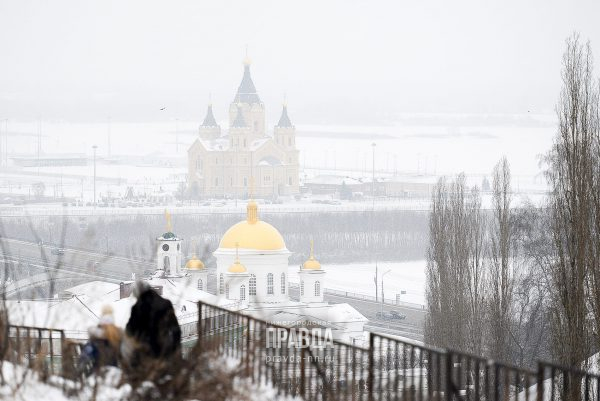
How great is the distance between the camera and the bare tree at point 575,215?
18812mm

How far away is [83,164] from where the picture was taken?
177m

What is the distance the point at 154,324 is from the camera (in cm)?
957

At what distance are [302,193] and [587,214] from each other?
12208 centimetres

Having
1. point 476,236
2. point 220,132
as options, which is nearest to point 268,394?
point 476,236

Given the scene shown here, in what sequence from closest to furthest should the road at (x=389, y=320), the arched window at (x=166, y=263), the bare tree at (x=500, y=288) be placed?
the bare tree at (x=500, y=288) → the arched window at (x=166, y=263) → the road at (x=389, y=320)

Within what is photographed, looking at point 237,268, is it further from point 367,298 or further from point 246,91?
point 246,91

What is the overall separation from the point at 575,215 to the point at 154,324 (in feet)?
35.3

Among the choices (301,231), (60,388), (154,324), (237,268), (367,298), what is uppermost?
(154,324)

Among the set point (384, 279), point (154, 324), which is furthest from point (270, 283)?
point (154, 324)

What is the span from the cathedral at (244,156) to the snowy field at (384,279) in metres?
43.8

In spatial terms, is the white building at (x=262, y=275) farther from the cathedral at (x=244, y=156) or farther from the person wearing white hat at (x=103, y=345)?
the cathedral at (x=244, y=156)

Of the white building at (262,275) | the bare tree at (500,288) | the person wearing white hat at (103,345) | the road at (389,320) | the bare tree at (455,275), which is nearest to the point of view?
the person wearing white hat at (103,345)

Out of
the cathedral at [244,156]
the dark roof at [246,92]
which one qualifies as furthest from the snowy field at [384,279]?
the dark roof at [246,92]

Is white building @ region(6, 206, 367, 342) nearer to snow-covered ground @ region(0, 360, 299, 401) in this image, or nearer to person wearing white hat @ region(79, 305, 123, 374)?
snow-covered ground @ region(0, 360, 299, 401)
